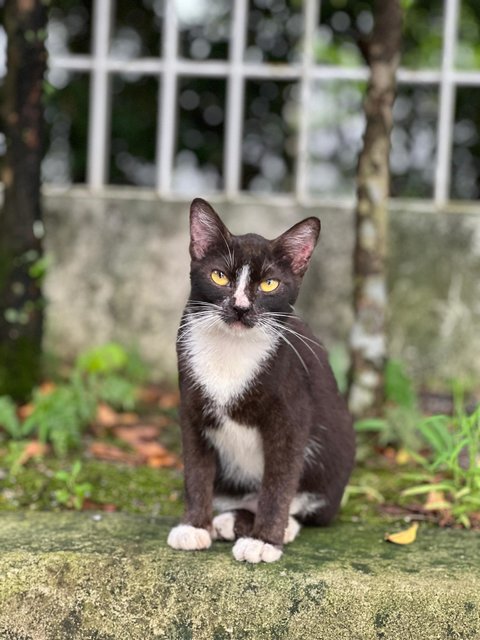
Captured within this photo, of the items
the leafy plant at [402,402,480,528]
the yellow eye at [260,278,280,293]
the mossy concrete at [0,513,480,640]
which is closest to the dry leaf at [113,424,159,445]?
the leafy plant at [402,402,480,528]

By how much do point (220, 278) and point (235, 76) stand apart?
3.20 metres

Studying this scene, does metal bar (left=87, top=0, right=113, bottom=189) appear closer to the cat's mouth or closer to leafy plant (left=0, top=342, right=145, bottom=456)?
leafy plant (left=0, top=342, right=145, bottom=456)

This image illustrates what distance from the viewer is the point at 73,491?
3332mm

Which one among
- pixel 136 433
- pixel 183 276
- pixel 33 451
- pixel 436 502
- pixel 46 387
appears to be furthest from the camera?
pixel 183 276

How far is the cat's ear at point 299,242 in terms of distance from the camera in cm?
262

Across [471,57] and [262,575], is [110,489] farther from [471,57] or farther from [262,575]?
[471,57]

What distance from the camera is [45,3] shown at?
4.29m

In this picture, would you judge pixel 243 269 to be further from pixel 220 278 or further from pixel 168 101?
pixel 168 101

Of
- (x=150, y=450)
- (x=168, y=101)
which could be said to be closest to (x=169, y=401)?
(x=150, y=450)

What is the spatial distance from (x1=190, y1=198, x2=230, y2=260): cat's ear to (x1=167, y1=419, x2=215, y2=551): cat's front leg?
22.1 inches

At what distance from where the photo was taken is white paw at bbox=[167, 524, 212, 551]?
8.55 ft

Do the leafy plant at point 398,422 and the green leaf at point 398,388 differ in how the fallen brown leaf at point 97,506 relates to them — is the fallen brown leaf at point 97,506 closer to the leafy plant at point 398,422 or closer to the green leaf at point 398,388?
the leafy plant at point 398,422

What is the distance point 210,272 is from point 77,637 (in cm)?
116

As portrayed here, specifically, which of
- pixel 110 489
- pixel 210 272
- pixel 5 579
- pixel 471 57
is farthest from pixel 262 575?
pixel 471 57
